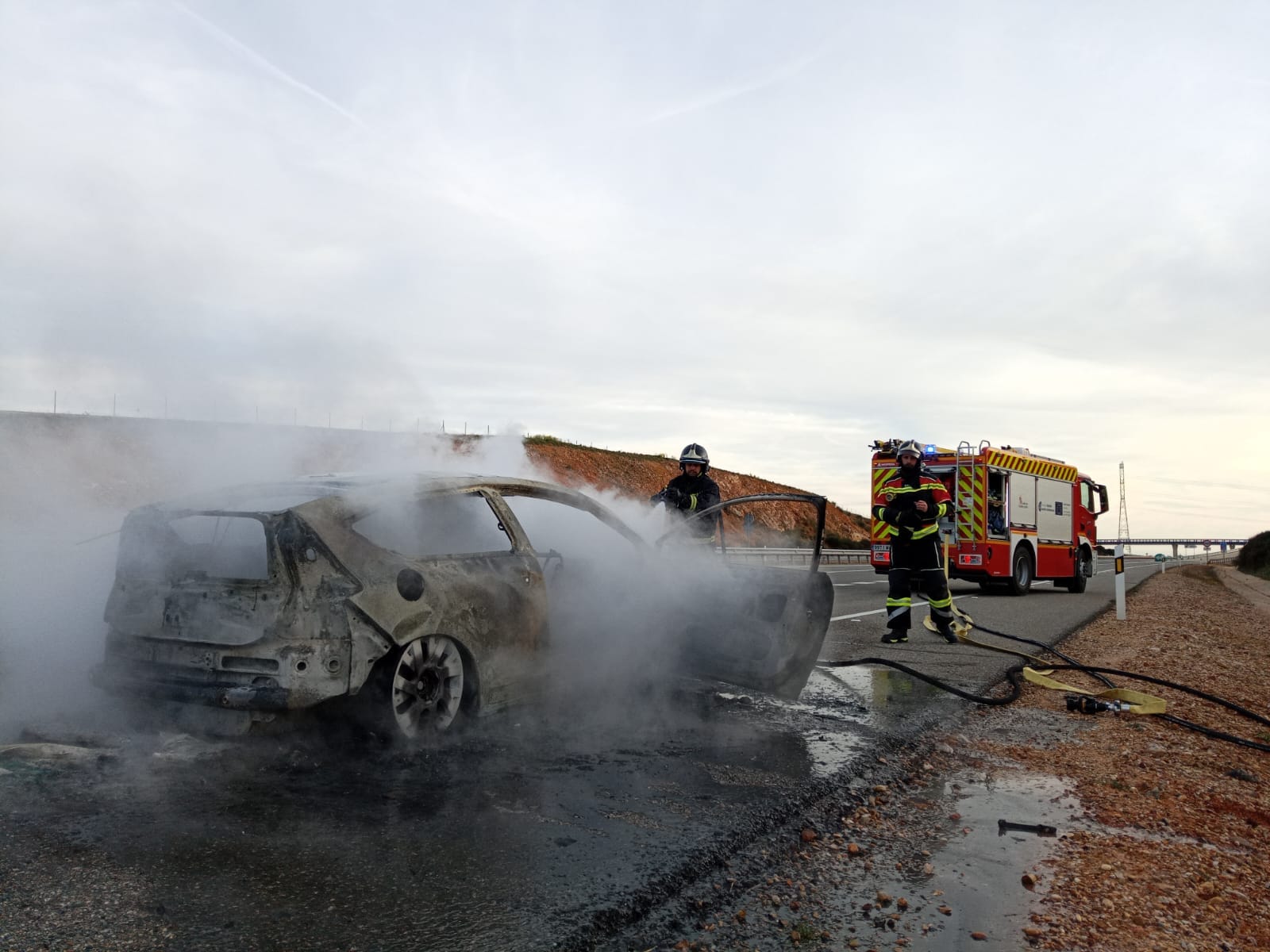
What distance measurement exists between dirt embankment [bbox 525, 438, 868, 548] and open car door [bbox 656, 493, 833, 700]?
40.8 m

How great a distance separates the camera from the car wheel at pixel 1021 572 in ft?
59.1

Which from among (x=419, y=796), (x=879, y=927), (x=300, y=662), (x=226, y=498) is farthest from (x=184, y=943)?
(x=226, y=498)

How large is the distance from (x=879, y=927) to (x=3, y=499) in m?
9.39

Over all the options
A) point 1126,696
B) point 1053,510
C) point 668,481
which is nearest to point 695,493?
point 1126,696

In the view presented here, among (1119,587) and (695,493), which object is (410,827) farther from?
(1119,587)

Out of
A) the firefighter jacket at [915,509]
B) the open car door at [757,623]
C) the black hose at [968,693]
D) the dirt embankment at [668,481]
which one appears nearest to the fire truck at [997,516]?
the firefighter jacket at [915,509]

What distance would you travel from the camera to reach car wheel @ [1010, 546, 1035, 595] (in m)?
18.0

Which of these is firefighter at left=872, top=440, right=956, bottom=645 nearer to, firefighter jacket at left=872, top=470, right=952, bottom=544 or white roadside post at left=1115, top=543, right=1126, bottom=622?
firefighter jacket at left=872, top=470, right=952, bottom=544

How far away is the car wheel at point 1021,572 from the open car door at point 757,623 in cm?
1324

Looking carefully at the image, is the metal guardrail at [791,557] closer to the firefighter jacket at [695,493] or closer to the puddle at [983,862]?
the firefighter jacket at [695,493]

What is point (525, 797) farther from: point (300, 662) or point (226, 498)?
point (226, 498)

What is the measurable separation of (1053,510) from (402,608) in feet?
59.8

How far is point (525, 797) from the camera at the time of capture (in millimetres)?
3988

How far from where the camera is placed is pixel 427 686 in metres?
Answer: 4.67
